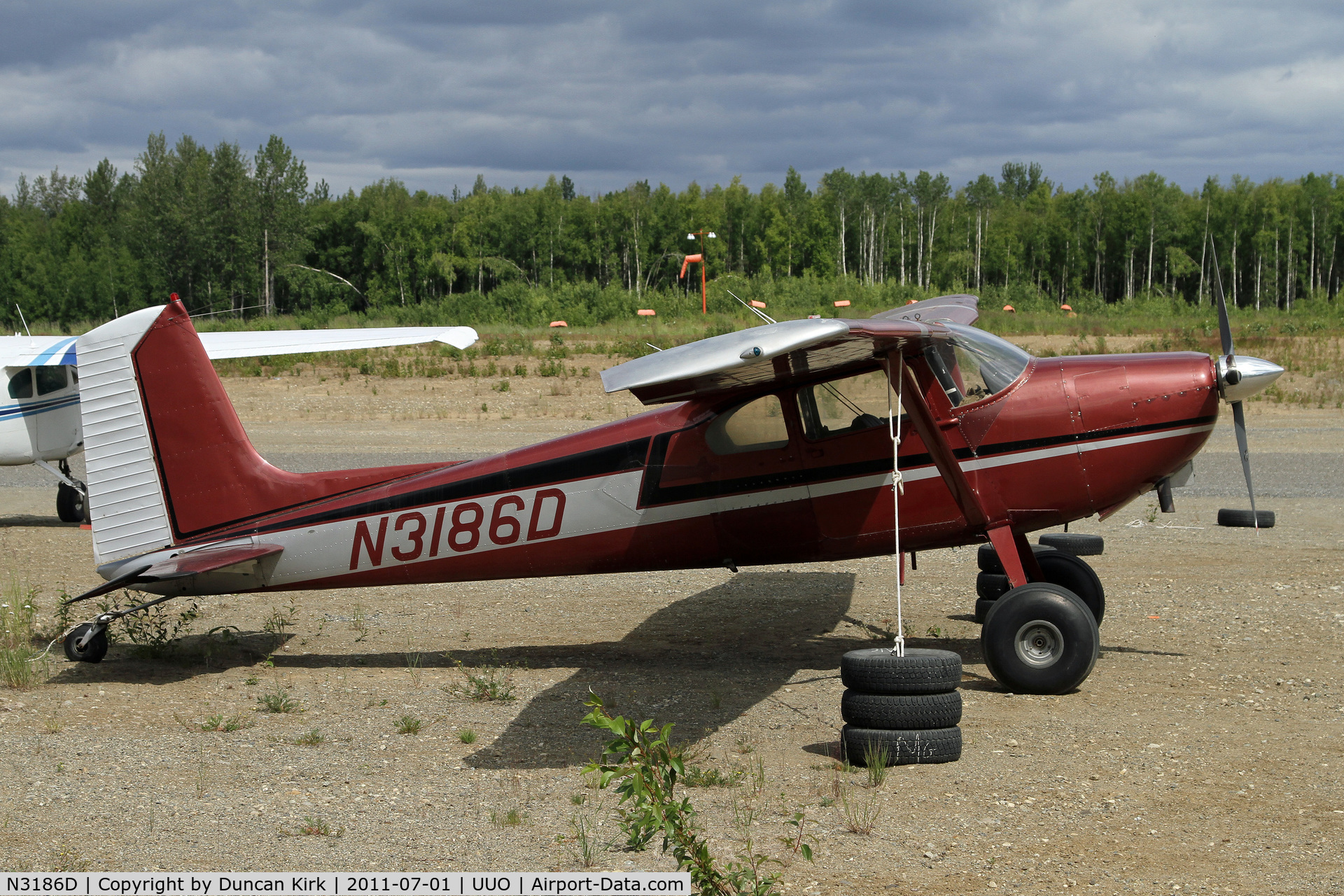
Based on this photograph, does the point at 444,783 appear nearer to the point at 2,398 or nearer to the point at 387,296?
the point at 2,398

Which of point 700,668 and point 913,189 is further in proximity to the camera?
point 913,189

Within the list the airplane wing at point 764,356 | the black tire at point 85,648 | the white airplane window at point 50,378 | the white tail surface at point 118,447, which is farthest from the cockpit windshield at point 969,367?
the white airplane window at point 50,378

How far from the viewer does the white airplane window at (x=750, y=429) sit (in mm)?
7742

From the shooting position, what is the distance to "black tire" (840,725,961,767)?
19.5 ft

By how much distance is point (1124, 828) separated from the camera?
16.5 feet

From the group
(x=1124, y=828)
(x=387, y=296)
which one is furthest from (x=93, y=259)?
(x=1124, y=828)

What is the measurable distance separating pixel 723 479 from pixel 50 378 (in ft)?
39.2

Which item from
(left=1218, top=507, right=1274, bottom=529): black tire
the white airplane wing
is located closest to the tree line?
the white airplane wing

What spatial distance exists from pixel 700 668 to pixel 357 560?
2.87 metres

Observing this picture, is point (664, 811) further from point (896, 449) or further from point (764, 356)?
point (896, 449)

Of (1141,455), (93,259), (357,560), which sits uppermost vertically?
(93,259)

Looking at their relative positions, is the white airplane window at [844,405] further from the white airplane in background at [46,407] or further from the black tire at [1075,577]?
the white airplane in background at [46,407]

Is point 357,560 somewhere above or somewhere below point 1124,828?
above

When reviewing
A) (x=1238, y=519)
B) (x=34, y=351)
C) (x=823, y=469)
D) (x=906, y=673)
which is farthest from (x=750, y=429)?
(x=34, y=351)
